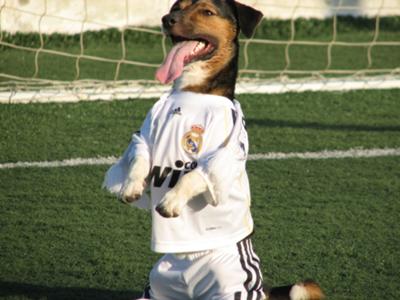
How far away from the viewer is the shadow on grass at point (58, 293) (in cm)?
496

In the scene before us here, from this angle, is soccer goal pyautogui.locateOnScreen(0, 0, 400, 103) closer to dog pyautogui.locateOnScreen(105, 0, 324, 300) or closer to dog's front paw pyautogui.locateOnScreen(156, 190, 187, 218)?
dog pyautogui.locateOnScreen(105, 0, 324, 300)

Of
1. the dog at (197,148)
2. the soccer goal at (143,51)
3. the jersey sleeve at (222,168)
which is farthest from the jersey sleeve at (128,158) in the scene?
the soccer goal at (143,51)

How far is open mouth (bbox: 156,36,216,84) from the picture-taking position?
389cm

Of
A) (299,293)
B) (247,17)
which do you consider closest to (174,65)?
(247,17)

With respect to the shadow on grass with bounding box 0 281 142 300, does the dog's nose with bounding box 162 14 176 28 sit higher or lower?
higher

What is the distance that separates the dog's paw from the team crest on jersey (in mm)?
254

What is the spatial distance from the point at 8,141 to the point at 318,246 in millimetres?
3564

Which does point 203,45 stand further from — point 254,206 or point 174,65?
point 254,206

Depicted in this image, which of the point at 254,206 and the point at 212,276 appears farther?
the point at 254,206

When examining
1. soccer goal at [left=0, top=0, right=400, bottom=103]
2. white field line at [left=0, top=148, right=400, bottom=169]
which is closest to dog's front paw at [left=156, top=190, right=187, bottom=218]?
white field line at [left=0, top=148, right=400, bottom=169]

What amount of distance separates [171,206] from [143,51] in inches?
381

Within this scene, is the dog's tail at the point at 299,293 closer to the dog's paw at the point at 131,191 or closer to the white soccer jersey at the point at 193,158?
the white soccer jersey at the point at 193,158

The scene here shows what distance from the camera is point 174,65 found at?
387cm

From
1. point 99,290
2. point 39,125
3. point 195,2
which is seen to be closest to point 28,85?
point 39,125
